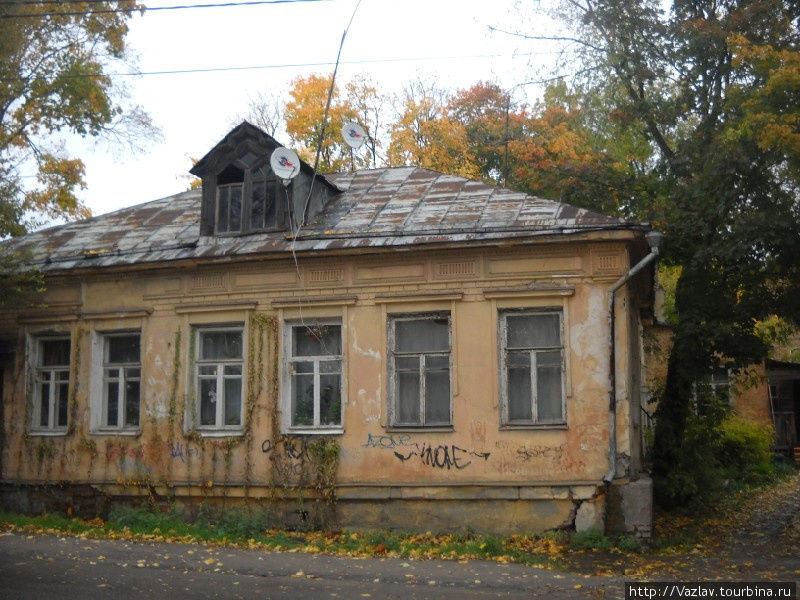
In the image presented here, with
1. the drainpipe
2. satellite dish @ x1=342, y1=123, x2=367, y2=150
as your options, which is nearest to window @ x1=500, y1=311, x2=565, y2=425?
the drainpipe

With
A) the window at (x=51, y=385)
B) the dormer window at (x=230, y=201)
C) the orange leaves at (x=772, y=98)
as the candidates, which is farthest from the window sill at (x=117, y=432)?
the orange leaves at (x=772, y=98)

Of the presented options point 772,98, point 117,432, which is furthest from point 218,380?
point 772,98

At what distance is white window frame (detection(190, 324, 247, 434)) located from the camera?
13.2 meters

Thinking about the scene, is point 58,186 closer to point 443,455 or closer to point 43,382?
point 43,382

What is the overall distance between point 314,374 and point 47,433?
4748 mm

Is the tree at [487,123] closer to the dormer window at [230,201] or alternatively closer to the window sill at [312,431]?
the dormer window at [230,201]

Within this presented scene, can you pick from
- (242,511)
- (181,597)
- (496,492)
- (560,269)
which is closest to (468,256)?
(560,269)

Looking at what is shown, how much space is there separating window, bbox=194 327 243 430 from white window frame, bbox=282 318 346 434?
0.81 meters

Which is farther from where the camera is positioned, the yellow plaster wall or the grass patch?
the yellow plaster wall

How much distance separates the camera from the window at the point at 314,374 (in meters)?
12.8

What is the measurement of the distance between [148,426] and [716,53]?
1100 cm

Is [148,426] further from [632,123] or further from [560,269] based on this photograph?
[632,123]

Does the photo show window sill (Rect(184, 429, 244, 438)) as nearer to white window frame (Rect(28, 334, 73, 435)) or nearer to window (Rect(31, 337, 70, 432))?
white window frame (Rect(28, 334, 73, 435))

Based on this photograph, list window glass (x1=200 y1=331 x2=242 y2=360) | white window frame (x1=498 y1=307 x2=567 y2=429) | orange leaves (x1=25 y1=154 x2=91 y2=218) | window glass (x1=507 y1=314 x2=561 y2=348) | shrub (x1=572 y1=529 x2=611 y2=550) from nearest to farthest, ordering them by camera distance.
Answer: shrub (x1=572 y1=529 x2=611 y2=550) < white window frame (x1=498 y1=307 x2=567 y2=429) < window glass (x1=507 y1=314 x2=561 y2=348) < window glass (x1=200 y1=331 x2=242 y2=360) < orange leaves (x1=25 y1=154 x2=91 y2=218)
